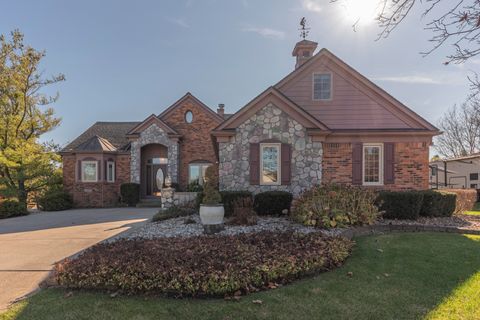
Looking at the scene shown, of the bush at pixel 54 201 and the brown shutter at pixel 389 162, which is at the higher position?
the brown shutter at pixel 389 162

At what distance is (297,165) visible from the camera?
11.4 meters

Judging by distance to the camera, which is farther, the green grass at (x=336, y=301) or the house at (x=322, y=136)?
the house at (x=322, y=136)

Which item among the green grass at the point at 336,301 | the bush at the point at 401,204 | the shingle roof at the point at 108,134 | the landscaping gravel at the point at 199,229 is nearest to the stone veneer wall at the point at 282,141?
the landscaping gravel at the point at 199,229

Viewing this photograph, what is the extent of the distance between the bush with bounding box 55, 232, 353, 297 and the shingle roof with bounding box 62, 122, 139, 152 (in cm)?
1633

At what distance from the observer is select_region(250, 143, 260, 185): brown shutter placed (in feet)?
37.1

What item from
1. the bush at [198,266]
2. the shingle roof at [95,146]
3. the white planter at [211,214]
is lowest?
the bush at [198,266]

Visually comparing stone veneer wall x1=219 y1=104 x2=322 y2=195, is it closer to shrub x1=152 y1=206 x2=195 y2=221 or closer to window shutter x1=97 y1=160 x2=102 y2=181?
shrub x1=152 y1=206 x2=195 y2=221

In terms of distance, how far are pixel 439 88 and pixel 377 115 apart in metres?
4.97

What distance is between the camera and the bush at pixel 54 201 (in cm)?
1748

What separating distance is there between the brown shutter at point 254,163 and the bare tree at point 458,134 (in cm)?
2989

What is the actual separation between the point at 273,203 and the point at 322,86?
5761 millimetres

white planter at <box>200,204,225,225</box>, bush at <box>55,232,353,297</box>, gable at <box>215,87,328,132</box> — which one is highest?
gable at <box>215,87,328,132</box>

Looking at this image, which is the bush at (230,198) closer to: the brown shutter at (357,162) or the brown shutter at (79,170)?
the brown shutter at (357,162)

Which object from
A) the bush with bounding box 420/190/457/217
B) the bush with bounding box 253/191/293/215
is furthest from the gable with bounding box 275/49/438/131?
the bush with bounding box 253/191/293/215
